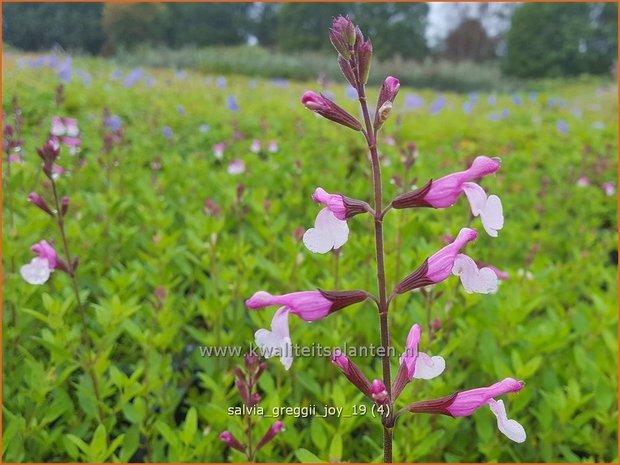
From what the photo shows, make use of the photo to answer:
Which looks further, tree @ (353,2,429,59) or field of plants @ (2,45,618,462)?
tree @ (353,2,429,59)

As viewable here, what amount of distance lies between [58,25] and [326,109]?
107 feet

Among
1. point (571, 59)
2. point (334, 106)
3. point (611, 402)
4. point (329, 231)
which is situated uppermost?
point (571, 59)

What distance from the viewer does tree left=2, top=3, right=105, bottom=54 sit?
28.6 meters

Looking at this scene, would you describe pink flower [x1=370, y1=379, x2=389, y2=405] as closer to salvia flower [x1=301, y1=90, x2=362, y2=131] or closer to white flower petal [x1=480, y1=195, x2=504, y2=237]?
white flower petal [x1=480, y1=195, x2=504, y2=237]

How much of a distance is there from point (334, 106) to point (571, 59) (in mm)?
31217

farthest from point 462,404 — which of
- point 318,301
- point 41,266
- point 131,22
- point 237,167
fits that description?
point 131,22

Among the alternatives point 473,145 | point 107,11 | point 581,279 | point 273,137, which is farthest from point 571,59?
point 581,279

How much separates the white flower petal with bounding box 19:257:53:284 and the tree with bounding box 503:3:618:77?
29806 mm

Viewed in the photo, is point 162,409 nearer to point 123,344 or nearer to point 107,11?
point 123,344

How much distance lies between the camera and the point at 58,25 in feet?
95.6

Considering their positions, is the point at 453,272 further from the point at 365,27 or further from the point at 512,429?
the point at 365,27

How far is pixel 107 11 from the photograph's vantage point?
24.7m

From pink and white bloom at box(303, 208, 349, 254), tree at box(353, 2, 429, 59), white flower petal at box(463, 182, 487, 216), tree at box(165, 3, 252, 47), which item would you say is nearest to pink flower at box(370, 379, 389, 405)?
pink and white bloom at box(303, 208, 349, 254)

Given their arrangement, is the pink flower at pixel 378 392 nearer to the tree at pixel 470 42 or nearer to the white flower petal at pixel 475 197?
the white flower petal at pixel 475 197
